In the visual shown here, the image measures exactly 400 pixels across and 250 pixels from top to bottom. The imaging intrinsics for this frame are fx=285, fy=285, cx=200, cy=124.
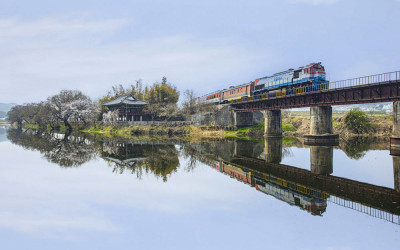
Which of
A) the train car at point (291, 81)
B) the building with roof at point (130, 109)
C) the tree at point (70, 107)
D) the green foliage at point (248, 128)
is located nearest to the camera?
the train car at point (291, 81)

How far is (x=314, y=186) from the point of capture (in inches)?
603

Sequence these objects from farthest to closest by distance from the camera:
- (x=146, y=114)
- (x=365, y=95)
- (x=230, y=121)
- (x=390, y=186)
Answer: (x=146, y=114), (x=230, y=121), (x=365, y=95), (x=390, y=186)

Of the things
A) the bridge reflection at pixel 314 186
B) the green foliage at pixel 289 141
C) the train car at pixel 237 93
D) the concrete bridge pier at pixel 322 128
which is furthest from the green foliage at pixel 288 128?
the bridge reflection at pixel 314 186

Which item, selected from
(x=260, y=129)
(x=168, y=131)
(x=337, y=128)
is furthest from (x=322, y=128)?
(x=168, y=131)

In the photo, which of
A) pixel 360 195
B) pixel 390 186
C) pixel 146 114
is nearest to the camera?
pixel 360 195

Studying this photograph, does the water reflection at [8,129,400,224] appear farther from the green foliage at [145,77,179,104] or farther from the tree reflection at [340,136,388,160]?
the green foliage at [145,77,179,104]

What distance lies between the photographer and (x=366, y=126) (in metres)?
48.5

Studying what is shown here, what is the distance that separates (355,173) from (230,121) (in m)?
39.8

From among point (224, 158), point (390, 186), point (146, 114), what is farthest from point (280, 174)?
point (146, 114)

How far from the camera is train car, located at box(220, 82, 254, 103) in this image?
172ft

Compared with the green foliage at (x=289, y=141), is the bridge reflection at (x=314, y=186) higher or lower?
lower

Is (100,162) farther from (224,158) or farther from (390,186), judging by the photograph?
(390,186)

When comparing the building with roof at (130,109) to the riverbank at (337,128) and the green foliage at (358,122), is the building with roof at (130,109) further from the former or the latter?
the green foliage at (358,122)

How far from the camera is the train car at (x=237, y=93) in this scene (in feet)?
172
